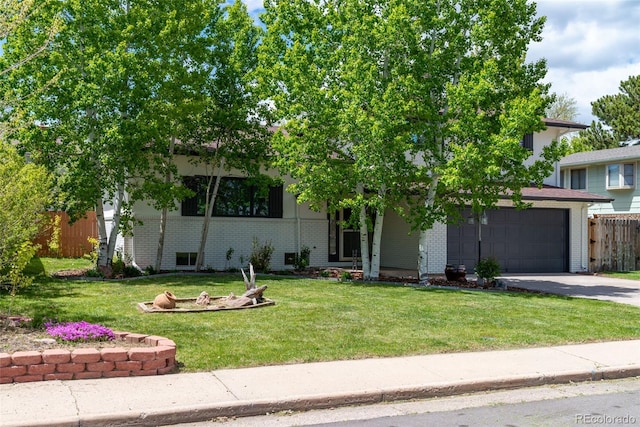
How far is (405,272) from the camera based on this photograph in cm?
2109

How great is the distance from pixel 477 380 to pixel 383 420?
68.1 inches

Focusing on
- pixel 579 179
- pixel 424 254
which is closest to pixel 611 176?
pixel 579 179

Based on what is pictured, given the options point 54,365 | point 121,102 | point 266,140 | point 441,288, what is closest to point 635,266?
point 441,288

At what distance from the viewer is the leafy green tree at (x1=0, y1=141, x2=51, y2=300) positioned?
890cm

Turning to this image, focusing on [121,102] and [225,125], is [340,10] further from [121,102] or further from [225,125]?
[121,102]

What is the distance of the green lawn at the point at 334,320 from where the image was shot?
8.82 metres

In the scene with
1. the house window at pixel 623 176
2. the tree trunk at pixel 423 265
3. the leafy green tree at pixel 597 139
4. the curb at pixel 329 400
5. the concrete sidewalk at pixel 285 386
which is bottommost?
the curb at pixel 329 400

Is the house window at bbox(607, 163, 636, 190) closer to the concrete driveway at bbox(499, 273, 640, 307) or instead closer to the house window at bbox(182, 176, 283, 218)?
the concrete driveway at bbox(499, 273, 640, 307)

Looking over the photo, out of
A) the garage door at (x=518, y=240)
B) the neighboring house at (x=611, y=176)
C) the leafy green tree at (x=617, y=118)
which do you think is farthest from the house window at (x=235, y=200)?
the leafy green tree at (x=617, y=118)

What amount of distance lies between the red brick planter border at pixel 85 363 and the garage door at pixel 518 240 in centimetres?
1535

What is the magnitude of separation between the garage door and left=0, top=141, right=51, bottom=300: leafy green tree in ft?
48.0
